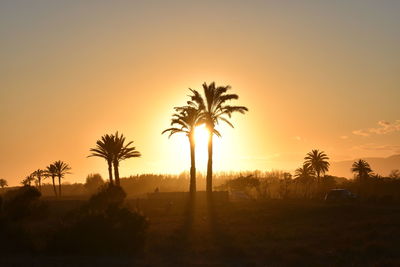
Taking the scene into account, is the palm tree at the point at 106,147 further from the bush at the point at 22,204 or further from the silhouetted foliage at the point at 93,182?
the silhouetted foliage at the point at 93,182

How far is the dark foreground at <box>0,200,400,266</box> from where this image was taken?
77.2ft

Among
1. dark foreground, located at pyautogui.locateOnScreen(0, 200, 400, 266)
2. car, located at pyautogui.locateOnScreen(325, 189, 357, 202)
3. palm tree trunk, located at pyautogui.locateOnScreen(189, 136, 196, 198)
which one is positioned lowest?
dark foreground, located at pyautogui.locateOnScreen(0, 200, 400, 266)

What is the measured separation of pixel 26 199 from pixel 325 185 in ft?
264

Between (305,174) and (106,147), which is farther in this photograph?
(305,174)

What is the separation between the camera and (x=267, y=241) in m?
29.9

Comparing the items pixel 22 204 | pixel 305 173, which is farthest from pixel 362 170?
pixel 22 204

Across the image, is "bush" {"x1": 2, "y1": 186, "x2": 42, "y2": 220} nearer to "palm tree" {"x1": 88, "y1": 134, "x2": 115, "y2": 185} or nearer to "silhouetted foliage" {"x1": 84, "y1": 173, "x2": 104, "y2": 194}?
"palm tree" {"x1": 88, "y1": 134, "x2": 115, "y2": 185}

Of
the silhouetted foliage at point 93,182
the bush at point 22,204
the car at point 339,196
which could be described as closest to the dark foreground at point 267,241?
the bush at point 22,204

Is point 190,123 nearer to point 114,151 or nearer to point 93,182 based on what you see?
point 114,151

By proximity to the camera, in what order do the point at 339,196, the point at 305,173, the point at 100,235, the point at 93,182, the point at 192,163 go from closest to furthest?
the point at 100,235, the point at 192,163, the point at 339,196, the point at 305,173, the point at 93,182

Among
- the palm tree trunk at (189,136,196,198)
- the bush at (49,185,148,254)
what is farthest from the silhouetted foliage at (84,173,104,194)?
the bush at (49,185,148,254)

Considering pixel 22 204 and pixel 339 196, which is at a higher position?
pixel 22 204

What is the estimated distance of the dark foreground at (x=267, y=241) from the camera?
23.5 metres

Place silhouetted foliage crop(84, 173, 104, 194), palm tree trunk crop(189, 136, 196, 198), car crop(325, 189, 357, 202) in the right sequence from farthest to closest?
silhouetted foliage crop(84, 173, 104, 194) < car crop(325, 189, 357, 202) < palm tree trunk crop(189, 136, 196, 198)
